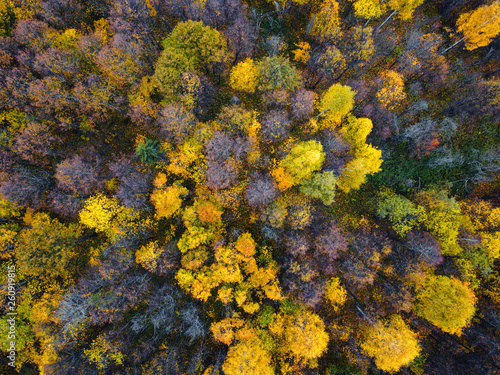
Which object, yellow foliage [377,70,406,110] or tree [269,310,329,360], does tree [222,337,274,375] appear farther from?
yellow foliage [377,70,406,110]

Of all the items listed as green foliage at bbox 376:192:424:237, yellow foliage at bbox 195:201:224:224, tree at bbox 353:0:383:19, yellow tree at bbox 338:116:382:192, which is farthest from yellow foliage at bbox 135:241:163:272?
tree at bbox 353:0:383:19

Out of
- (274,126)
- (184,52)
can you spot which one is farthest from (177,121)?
(274,126)

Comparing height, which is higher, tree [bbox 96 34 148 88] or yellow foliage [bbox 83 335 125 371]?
tree [bbox 96 34 148 88]

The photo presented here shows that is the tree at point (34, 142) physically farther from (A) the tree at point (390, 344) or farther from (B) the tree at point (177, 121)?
(A) the tree at point (390, 344)

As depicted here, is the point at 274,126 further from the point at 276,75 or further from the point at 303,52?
the point at 303,52

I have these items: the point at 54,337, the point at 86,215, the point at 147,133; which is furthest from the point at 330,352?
the point at 147,133

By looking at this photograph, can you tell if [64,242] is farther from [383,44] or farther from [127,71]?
[383,44]
